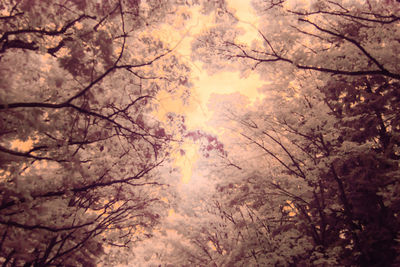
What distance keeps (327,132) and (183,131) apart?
3.68 metres

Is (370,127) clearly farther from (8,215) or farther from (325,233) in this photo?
(8,215)

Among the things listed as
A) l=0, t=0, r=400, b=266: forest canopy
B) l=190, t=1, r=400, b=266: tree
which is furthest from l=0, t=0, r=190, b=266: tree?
l=190, t=1, r=400, b=266: tree

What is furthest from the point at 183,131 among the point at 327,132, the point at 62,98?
the point at 327,132

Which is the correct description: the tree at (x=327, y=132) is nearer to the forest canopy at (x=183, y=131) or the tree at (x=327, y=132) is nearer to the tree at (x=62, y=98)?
the forest canopy at (x=183, y=131)

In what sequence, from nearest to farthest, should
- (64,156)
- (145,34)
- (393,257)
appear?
(64,156) → (145,34) → (393,257)

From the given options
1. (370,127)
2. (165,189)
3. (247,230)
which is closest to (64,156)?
(165,189)

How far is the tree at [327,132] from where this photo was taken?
14.1ft

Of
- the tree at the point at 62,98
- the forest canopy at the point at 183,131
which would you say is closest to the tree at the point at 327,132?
the forest canopy at the point at 183,131

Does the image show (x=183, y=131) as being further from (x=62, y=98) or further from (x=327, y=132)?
(x=327, y=132)

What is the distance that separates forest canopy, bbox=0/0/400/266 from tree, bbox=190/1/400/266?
0.05 metres

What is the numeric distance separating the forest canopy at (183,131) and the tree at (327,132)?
0.05 meters

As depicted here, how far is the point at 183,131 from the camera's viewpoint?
5086mm

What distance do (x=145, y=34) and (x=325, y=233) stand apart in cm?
705

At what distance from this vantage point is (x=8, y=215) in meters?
2.33
